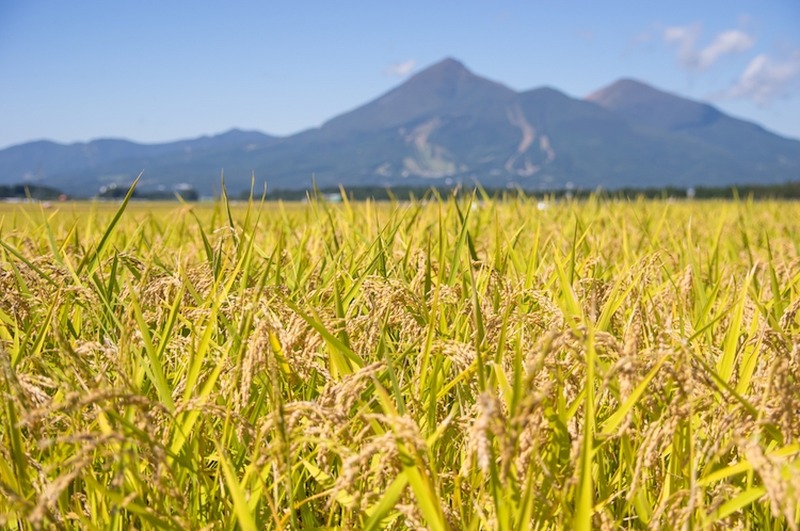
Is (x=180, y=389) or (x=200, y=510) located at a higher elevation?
(x=180, y=389)

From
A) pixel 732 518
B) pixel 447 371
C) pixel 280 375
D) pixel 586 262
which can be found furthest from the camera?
pixel 586 262

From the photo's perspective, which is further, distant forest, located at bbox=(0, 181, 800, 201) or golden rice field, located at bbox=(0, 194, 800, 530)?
distant forest, located at bbox=(0, 181, 800, 201)

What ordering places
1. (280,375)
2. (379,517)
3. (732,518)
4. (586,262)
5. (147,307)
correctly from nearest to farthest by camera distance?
(379,517)
(732,518)
(280,375)
(147,307)
(586,262)

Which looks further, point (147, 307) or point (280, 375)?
point (147, 307)

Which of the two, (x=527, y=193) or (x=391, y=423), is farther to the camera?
(x=527, y=193)

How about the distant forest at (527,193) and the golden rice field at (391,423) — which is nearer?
the golden rice field at (391,423)

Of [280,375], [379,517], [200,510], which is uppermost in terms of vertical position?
[280,375]

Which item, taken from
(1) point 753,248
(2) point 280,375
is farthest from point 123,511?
(1) point 753,248

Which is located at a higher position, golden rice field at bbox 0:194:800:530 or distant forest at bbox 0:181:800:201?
distant forest at bbox 0:181:800:201

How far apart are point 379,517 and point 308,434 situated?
→ 23 cm

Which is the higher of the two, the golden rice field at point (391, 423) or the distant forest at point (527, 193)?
the distant forest at point (527, 193)

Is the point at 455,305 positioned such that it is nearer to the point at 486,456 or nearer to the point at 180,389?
the point at 180,389

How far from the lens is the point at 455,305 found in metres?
2.12

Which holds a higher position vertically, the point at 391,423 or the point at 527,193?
the point at 527,193
